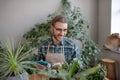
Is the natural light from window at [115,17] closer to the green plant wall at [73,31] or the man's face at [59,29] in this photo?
the green plant wall at [73,31]

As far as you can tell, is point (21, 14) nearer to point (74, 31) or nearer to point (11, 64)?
point (74, 31)

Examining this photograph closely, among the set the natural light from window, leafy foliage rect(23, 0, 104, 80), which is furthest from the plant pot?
the natural light from window

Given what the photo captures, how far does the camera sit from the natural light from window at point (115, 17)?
3.69m

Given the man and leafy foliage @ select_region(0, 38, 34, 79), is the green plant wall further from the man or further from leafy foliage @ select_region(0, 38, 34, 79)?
leafy foliage @ select_region(0, 38, 34, 79)

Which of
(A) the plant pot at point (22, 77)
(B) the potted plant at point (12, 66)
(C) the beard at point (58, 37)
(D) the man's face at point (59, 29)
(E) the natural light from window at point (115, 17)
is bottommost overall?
(A) the plant pot at point (22, 77)

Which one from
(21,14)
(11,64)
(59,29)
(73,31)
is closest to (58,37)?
(59,29)

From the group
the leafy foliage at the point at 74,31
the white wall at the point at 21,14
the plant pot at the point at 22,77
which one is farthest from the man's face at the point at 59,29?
the white wall at the point at 21,14

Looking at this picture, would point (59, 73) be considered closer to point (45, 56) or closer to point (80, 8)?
point (45, 56)

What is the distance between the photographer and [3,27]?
3830 millimetres

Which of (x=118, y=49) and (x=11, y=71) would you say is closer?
(x=11, y=71)

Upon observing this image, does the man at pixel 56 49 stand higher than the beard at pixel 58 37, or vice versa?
the beard at pixel 58 37

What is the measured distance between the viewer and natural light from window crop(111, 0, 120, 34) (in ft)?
12.1

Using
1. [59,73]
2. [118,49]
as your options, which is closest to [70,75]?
[59,73]

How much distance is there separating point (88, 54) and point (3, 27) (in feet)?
5.93
